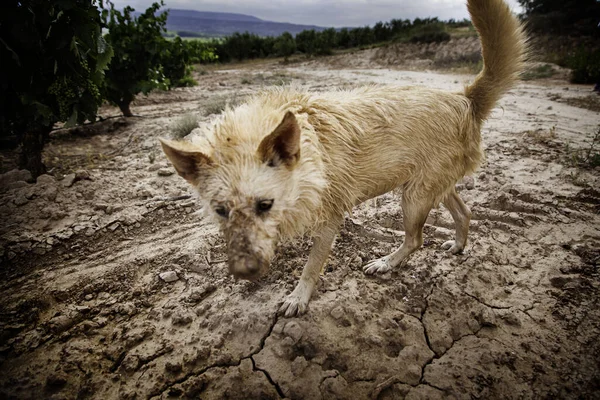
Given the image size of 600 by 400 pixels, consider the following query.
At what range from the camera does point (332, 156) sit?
7.04ft

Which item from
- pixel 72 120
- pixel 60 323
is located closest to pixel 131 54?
pixel 72 120

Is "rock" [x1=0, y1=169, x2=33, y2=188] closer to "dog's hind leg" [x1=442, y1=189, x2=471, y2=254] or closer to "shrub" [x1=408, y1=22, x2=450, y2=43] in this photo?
"dog's hind leg" [x1=442, y1=189, x2=471, y2=254]

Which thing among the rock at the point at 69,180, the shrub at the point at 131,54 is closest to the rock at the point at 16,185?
the rock at the point at 69,180

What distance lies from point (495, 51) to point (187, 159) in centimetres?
264

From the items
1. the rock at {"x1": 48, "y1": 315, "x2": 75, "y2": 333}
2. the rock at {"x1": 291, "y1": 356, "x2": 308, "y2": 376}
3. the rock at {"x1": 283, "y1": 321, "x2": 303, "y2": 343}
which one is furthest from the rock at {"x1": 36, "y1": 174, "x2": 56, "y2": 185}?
the rock at {"x1": 291, "y1": 356, "x2": 308, "y2": 376}

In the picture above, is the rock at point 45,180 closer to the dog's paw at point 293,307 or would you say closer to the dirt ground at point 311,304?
the dirt ground at point 311,304

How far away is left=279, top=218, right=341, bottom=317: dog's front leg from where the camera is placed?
7.81ft

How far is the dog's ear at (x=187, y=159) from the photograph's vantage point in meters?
1.70

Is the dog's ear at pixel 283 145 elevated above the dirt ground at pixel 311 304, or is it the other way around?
the dog's ear at pixel 283 145

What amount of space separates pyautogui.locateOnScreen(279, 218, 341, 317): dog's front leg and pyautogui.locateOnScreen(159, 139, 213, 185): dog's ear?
1.06 meters

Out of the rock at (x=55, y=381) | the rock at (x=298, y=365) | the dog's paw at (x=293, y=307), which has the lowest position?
the rock at (x=55, y=381)

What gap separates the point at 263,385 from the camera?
1.94 meters

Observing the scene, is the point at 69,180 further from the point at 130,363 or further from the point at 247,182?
the point at 247,182

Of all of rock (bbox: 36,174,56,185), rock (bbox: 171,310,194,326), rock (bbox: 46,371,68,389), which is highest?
rock (bbox: 36,174,56,185)
